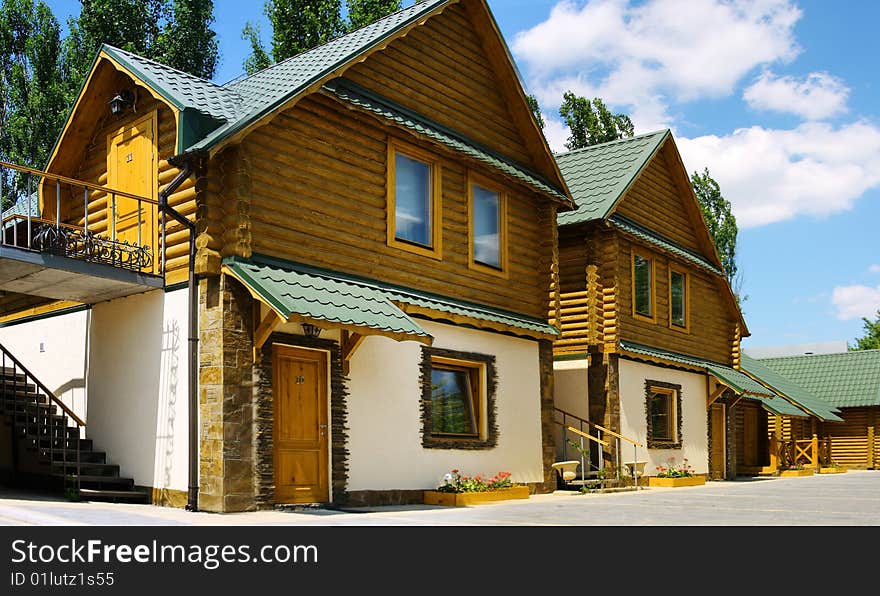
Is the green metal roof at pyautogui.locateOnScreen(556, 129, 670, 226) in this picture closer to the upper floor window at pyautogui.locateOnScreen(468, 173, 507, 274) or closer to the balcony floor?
the upper floor window at pyautogui.locateOnScreen(468, 173, 507, 274)

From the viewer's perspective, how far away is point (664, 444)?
24.0 m

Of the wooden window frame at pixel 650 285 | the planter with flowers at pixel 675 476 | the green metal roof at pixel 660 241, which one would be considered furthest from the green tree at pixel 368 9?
the planter with flowers at pixel 675 476

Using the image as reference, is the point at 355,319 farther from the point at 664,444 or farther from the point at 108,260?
the point at 664,444

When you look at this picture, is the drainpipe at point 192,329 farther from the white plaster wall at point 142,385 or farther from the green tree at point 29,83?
the green tree at point 29,83

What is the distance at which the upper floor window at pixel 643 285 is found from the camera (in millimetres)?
23281

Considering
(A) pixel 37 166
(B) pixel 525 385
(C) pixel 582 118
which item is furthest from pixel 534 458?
(C) pixel 582 118

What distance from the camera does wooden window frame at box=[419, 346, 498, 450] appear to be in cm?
1591

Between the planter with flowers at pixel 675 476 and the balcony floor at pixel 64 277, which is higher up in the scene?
the balcony floor at pixel 64 277

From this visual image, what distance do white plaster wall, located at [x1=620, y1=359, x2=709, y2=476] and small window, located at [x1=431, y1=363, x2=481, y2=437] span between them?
555 cm

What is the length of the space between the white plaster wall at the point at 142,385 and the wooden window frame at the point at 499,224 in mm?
5711

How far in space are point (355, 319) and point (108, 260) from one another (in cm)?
347

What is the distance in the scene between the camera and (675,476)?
75.7 ft

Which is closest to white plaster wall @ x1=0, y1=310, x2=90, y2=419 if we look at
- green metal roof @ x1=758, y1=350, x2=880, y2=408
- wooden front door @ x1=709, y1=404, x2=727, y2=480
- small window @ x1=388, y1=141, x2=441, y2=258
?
small window @ x1=388, y1=141, x2=441, y2=258

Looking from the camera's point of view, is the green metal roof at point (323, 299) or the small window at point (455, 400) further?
the small window at point (455, 400)
